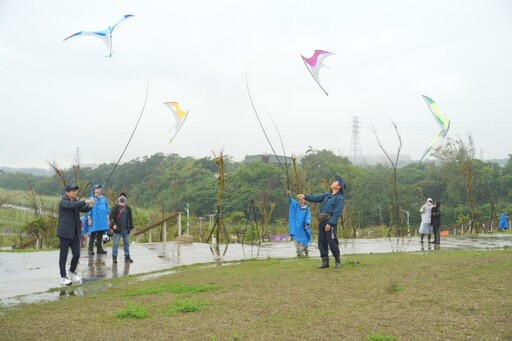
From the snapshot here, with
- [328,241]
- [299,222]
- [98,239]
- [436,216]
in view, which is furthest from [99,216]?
[436,216]

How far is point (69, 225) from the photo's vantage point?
380 inches

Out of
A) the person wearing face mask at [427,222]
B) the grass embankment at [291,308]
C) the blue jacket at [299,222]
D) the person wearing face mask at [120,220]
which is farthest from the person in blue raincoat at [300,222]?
the person wearing face mask at [427,222]

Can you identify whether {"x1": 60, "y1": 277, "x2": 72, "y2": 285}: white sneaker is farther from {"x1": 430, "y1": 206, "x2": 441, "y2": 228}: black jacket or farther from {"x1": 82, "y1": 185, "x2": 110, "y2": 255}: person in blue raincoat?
{"x1": 430, "y1": 206, "x2": 441, "y2": 228}: black jacket

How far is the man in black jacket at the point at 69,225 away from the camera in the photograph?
9.55m

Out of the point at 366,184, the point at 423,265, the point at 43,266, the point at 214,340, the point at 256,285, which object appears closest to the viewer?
the point at 214,340

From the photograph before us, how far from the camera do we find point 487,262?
417 inches

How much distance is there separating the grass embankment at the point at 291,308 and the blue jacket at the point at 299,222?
4.06 m

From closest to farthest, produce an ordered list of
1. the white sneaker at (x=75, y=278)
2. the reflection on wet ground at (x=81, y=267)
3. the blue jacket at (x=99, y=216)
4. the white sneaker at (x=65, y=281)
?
the reflection on wet ground at (x=81, y=267), the white sneaker at (x=65, y=281), the white sneaker at (x=75, y=278), the blue jacket at (x=99, y=216)

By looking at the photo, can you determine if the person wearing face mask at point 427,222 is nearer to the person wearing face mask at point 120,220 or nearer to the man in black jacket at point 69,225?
the person wearing face mask at point 120,220

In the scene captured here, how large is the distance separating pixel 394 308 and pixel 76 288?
567cm

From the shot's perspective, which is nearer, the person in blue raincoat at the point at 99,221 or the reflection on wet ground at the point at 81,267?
the reflection on wet ground at the point at 81,267

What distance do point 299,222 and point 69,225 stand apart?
20.9 ft

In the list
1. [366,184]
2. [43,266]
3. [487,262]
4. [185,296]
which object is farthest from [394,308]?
[366,184]

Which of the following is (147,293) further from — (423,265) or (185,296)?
(423,265)
